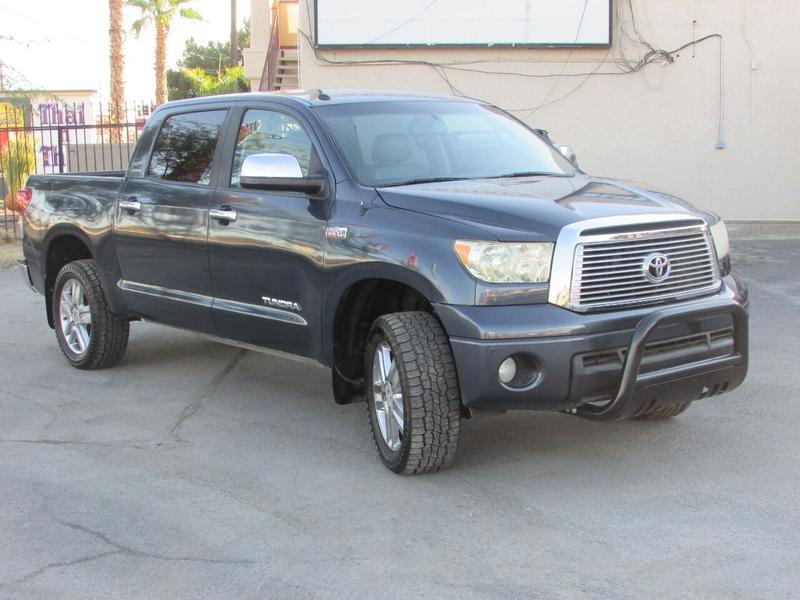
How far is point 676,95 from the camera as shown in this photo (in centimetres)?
1703

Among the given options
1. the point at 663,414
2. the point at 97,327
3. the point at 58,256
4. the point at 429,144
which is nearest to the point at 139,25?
the point at 58,256

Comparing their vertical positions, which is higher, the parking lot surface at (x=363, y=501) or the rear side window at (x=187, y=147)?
the rear side window at (x=187, y=147)

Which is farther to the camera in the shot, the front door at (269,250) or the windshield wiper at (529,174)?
the windshield wiper at (529,174)

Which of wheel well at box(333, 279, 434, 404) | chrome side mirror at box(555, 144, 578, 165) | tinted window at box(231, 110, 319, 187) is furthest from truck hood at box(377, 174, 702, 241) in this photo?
chrome side mirror at box(555, 144, 578, 165)

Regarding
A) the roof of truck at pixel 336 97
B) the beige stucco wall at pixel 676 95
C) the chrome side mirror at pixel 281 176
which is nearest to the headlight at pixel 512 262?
the chrome side mirror at pixel 281 176

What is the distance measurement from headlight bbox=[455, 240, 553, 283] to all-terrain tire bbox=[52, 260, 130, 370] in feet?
12.2

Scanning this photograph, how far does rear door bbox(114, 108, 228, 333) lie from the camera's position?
254 inches

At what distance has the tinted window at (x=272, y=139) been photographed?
5840 millimetres

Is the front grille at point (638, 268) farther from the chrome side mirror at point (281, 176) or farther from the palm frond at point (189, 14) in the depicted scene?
the palm frond at point (189, 14)

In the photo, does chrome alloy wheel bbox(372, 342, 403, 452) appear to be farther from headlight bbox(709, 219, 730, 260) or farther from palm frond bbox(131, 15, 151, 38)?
palm frond bbox(131, 15, 151, 38)

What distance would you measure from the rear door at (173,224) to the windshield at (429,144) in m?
1.03

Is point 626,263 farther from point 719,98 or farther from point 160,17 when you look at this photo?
point 160,17

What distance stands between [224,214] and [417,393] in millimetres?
1941

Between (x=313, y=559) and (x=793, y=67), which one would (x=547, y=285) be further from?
(x=793, y=67)
